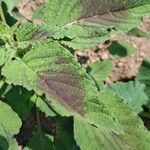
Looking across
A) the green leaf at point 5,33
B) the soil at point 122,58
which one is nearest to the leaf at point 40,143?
the green leaf at point 5,33

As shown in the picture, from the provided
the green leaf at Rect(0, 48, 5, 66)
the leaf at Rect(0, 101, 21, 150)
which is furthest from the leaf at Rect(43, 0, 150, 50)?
the leaf at Rect(0, 101, 21, 150)

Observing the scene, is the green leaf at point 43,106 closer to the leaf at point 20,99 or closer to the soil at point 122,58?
the leaf at point 20,99

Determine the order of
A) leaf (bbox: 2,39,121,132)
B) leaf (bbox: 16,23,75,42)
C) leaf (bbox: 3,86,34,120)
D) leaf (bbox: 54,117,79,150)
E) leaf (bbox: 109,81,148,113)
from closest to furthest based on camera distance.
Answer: leaf (bbox: 2,39,121,132) → leaf (bbox: 16,23,75,42) → leaf (bbox: 3,86,34,120) → leaf (bbox: 54,117,79,150) → leaf (bbox: 109,81,148,113)

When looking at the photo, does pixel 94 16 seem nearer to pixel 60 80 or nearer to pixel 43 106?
pixel 60 80

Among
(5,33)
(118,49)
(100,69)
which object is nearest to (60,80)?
(5,33)

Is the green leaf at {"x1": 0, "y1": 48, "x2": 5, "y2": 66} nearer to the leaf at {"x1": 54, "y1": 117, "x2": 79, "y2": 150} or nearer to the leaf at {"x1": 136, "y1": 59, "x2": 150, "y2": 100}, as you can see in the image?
the leaf at {"x1": 54, "y1": 117, "x2": 79, "y2": 150}
